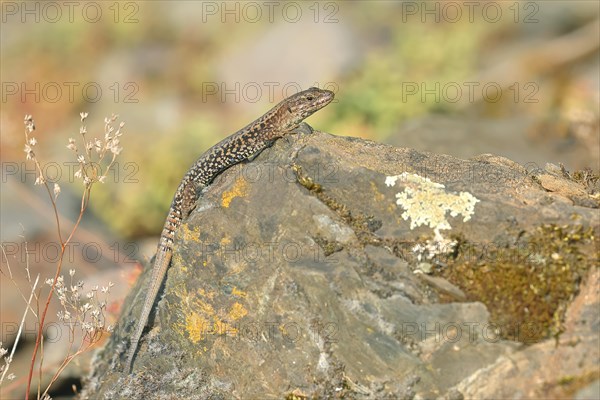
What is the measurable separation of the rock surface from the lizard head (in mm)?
1021

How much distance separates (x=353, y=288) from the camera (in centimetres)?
445

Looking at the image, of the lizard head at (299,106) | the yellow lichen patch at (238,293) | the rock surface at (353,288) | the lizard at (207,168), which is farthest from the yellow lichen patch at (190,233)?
the lizard head at (299,106)

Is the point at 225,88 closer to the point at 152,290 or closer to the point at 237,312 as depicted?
the point at 152,290

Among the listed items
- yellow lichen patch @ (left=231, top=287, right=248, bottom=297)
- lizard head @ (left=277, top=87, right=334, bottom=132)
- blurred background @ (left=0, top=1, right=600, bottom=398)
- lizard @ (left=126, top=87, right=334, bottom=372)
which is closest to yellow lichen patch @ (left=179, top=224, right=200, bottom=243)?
lizard @ (left=126, top=87, right=334, bottom=372)

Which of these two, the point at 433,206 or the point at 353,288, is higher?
the point at 433,206

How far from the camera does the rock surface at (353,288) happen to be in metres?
4.18

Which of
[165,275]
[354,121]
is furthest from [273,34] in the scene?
[165,275]

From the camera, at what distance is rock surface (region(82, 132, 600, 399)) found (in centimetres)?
418

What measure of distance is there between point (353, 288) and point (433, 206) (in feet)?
2.79

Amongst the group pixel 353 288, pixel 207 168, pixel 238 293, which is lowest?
pixel 238 293

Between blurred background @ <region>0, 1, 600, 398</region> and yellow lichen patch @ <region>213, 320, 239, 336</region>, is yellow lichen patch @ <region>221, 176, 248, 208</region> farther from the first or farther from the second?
blurred background @ <region>0, 1, 600, 398</region>

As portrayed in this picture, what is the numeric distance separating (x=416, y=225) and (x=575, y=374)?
1401mm

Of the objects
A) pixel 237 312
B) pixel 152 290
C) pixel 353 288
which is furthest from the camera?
pixel 152 290

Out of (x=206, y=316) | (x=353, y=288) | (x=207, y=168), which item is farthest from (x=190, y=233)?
(x=353, y=288)
